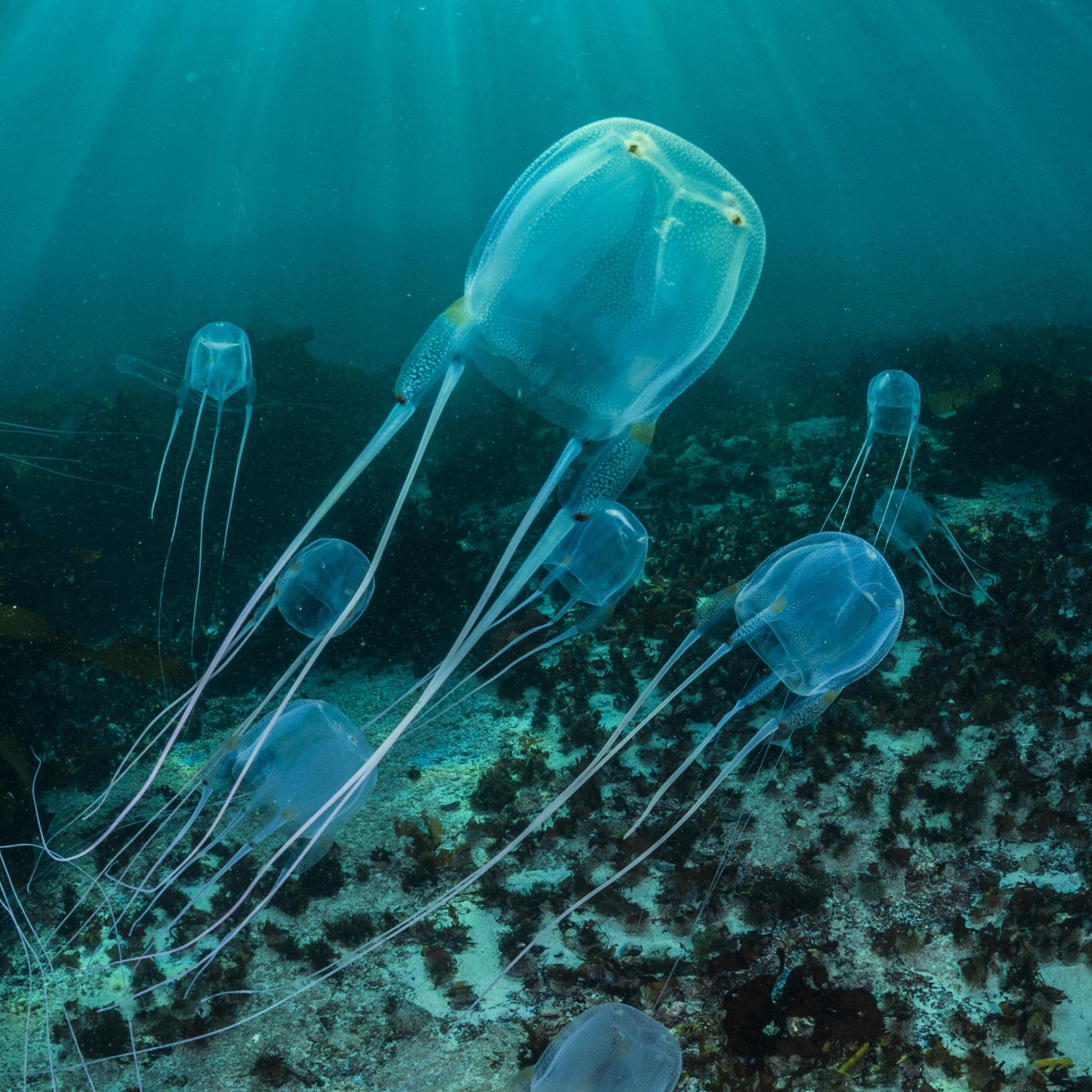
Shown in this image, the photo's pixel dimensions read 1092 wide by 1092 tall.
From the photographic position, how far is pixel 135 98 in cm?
5362

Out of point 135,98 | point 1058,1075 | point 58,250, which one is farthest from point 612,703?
point 135,98

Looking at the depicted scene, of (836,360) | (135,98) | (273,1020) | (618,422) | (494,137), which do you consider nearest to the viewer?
(618,422)

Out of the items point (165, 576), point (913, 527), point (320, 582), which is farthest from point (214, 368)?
point (913, 527)

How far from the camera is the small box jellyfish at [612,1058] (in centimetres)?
295

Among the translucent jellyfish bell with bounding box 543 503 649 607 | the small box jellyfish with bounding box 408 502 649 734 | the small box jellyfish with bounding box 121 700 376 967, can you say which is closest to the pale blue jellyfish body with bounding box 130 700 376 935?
the small box jellyfish with bounding box 121 700 376 967

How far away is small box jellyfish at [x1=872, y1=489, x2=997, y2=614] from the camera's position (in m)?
6.92

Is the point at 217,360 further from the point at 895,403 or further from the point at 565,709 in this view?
the point at 895,403

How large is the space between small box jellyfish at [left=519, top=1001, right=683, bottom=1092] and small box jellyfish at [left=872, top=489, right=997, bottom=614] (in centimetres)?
544

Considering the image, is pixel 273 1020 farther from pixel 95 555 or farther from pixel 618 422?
pixel 95 555

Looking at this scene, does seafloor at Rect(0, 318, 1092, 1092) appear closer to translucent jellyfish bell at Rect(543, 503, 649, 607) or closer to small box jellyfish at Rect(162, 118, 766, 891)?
translucent jellyfish bell at Rect(543, 503, 649, 607)

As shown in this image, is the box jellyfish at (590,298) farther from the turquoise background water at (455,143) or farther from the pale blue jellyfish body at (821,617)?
the turquoise background water at (455,143)

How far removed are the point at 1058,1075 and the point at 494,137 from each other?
248 feet

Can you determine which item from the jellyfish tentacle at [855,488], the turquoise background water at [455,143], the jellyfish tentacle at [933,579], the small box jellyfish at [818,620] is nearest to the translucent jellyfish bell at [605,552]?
the small box jellyfish at [818,620]

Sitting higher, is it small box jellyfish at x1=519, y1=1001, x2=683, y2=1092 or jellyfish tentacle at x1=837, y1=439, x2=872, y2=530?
jellyfish tentacle at x1=837, y1=439, x2=872, y2=530
